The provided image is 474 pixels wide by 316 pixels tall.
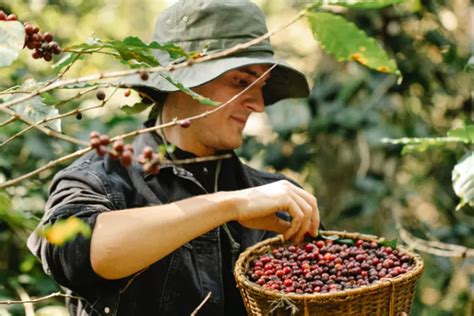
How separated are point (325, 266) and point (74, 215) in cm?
54

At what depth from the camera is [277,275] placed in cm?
163

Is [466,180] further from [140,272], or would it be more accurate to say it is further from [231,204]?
[140,272]

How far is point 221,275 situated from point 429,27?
2.12 m

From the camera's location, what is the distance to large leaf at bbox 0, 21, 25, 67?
1.17 metres

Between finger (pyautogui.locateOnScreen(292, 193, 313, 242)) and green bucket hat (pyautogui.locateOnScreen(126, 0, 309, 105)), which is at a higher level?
green bucket hat (pyautogui.locateOnScreen(126, 0, 309, 105))

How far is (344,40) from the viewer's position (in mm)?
1304

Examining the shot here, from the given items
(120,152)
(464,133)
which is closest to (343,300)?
(464,133)

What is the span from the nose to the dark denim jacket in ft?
0.77

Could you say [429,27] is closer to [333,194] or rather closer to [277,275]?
[333,194]

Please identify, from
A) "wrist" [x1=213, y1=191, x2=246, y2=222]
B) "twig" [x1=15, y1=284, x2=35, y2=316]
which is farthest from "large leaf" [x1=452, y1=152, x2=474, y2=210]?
"twig" [x1=15, y1=284, x2=35, y2=316]

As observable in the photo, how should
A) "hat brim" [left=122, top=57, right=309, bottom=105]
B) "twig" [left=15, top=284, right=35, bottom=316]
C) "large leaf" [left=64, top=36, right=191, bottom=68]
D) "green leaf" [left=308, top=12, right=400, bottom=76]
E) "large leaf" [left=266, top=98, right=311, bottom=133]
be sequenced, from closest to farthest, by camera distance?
"green leaf" [left=308, top=12, right=400, bottom=76] → "large leaf" [left=64, top=36, right=191, bottom=68] → "hat brim" [left=122, top=57, right=309, bottom=105] → "twig" [left=15, top=284, right=35, bottom=316] → "large leaf" [left=266, top=98, right=311, bottom=133]

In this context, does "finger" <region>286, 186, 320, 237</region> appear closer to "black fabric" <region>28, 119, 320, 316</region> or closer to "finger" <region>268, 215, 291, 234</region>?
"finger" <region>268, 215, 291, 234</region>

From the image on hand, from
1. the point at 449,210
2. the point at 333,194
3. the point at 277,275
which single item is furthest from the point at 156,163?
the point at 333,194

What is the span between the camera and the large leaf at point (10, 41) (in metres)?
1.17
